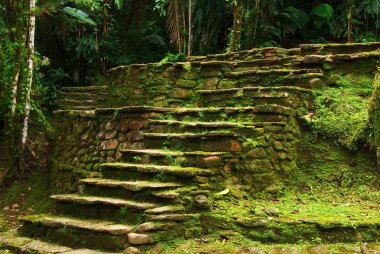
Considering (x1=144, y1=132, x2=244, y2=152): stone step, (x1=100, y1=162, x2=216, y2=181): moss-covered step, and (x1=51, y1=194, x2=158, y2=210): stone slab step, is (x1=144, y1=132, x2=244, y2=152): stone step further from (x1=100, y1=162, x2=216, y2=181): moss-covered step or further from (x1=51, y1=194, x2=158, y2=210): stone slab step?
(x1=51, y1=194, x2=158, y2=210): stone slab step

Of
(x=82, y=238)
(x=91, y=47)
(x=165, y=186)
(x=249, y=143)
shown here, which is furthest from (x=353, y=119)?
(x=91, y=47)

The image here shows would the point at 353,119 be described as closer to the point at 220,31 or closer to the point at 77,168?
the point at 77,168

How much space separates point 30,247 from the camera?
4191mm

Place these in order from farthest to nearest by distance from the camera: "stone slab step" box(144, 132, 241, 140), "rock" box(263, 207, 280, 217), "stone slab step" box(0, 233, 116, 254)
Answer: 1. "stone slab step" box(144, 132, 241, 140)
2. "rock" box(263, 207, 280, 217)
3. "stone slab step" box(0, 233, 116, 254)

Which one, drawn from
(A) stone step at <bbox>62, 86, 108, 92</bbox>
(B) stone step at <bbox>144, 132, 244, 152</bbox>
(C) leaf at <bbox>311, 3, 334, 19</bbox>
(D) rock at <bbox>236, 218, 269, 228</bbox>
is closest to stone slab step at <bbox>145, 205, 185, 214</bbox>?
(D) rock at <bbox>236, 218, 269, 228</bbox>

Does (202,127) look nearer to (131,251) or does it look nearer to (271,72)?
(271,72)

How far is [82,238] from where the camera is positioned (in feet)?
13.5

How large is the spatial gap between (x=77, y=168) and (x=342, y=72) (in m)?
4.06

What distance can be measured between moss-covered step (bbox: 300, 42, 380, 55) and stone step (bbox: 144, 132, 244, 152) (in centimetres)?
262

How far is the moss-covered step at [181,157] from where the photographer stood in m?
4.59

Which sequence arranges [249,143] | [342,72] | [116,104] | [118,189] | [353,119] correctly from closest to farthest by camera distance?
1. [118,189]
2. [249,143]
3. [353,119]
4. [342,72]
5. [116,104]

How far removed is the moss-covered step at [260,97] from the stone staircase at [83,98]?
17.2 feet

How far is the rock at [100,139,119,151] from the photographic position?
21.0ft

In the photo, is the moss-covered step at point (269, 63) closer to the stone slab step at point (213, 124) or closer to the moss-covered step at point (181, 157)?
the stone slab step at point (213, 124)
